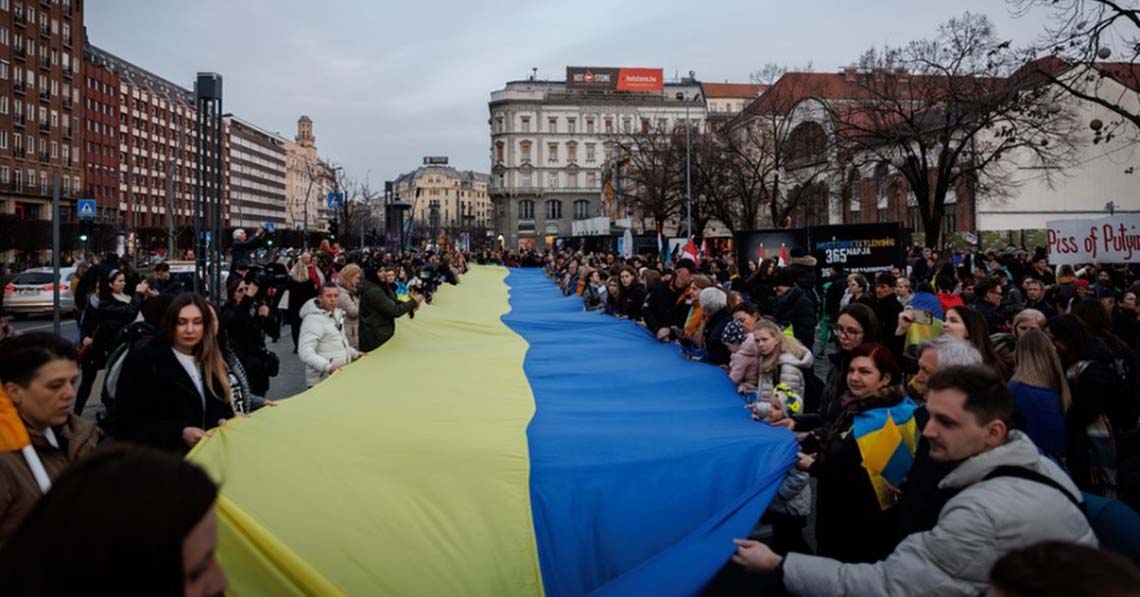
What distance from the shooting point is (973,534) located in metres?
3.05

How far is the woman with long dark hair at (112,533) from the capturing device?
1.61 m

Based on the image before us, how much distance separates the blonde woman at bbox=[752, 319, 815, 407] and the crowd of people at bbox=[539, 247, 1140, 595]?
0.01 meters

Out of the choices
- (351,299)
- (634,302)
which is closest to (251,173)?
(634,302)

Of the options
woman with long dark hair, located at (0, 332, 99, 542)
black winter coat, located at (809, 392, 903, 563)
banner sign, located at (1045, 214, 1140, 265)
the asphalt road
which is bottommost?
the asphalt road

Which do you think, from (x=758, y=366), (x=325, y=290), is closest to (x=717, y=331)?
(x=758, y=366)

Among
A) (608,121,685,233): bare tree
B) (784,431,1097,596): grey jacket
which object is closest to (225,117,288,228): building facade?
(608,121,685,233): bare tree

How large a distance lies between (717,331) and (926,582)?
6.47 m

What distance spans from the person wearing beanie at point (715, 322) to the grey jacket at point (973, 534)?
18.6 ft

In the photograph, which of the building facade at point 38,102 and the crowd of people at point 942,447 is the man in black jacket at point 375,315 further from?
the building facade at point 38,102

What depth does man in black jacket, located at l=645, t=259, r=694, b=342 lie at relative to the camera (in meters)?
13.1

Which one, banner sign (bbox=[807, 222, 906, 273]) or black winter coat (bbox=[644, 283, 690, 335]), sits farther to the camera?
banner sign (bbox=[807, 222, 906, 273])

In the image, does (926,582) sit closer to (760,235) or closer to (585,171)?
(760,235)

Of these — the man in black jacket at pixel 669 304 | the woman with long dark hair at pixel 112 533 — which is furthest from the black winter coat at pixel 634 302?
the woman with long dark hair at pixel 112 533

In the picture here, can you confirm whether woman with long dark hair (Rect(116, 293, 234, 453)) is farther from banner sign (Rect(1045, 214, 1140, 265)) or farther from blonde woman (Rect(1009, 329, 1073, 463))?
banner sign (Rect(1045, 214, 1140, 265))
